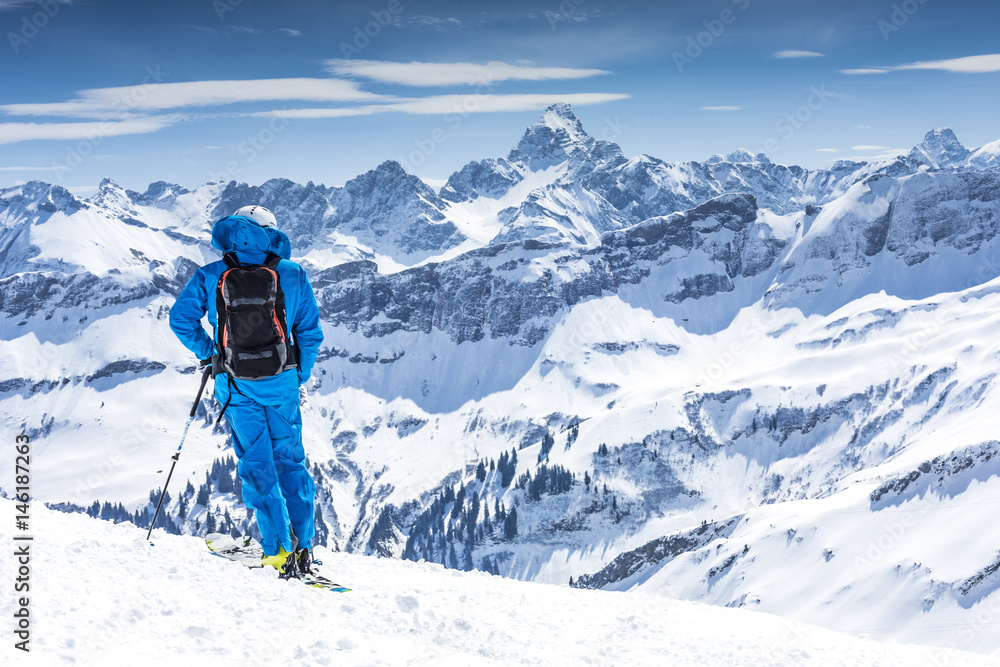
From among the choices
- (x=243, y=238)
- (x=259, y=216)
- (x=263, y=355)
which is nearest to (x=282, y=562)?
(x=263, y=355)

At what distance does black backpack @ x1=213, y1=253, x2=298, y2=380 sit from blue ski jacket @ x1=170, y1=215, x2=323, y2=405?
0.69 ft

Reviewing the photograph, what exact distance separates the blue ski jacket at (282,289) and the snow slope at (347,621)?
3.07 meters

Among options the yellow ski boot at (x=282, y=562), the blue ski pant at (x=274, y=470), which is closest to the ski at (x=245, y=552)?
the yellow ski boot at (x=282, y=562)

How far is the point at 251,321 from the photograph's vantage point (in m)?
11.8

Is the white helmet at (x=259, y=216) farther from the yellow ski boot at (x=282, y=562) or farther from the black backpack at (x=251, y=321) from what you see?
the yellow ski boot at (x=282, y=562)

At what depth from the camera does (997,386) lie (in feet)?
651

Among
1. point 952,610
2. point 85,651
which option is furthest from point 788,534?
point 85,651

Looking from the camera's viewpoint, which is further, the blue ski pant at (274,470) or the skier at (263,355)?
the blue ski pant at (274,470)

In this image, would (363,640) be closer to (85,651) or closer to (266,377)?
(85,651)

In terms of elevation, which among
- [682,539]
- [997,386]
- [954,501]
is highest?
[997,386]

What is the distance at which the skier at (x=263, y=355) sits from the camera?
38.7ft

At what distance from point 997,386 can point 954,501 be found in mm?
84461

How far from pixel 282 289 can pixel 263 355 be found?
1101 millimetres

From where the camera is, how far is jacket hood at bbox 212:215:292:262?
38.7 ft
